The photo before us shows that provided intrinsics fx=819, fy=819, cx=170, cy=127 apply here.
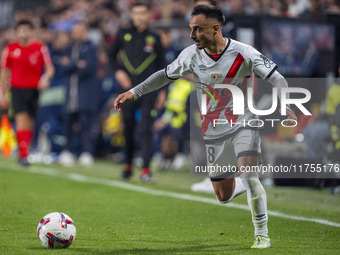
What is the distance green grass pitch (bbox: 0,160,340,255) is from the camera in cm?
651

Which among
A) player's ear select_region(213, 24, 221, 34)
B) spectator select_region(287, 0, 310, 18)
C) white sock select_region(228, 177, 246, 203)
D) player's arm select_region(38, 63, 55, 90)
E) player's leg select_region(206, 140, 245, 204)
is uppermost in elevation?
spectator select_region(287, 0, 310, 18)

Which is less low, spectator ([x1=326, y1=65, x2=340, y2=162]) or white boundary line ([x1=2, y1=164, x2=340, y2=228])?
spectator ([x1=326, y1=65, x2=340, y2=162])

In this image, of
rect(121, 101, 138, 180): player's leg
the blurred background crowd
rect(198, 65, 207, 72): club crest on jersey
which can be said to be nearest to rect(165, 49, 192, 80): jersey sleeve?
rect(198, 65, 207, 72): club crest on jersey

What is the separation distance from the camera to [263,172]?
41.9ft

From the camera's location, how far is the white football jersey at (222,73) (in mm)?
6676

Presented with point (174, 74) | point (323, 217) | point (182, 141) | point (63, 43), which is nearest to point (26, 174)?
point (182, 141)

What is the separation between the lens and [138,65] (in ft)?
42.5

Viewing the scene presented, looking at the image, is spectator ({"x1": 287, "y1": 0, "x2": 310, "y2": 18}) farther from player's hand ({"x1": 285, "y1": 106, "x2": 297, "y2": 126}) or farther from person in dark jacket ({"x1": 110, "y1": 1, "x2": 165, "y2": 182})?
player's hand ({"x1": 285, "y1": 106, "x2": 297, "y2": 126})

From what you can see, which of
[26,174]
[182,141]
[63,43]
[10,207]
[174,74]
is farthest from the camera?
[63,43]

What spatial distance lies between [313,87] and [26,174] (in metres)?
5.15

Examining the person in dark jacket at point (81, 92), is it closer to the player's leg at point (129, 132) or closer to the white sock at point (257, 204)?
the player's leg at point (129, 132)

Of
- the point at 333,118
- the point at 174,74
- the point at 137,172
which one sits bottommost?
the point at 137,172

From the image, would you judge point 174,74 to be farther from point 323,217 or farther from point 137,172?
point 137,172

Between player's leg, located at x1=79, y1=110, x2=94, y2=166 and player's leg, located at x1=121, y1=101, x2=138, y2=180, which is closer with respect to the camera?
player's leg, located at x1=121, y1=101, x2=138, y2=180
